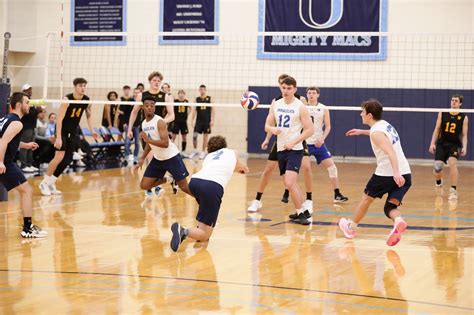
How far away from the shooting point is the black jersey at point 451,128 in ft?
47.9

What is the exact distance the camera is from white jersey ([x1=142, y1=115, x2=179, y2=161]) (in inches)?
455

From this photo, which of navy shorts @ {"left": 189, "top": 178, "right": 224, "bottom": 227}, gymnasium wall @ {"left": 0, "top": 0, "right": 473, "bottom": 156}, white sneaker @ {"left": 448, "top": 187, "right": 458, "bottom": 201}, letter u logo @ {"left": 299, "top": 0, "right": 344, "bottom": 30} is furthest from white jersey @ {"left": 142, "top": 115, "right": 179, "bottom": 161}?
letter u logo @ {"left": 299, "top": 0, "right": 344, "bottom": 30}

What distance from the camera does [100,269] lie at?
789cm

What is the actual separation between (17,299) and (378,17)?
18657 mm

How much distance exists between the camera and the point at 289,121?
11.0m

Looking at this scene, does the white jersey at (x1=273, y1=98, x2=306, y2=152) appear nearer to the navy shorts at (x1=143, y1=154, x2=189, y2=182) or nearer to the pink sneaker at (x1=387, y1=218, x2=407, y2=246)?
the navy shorts at (x1=143, y1=154, x2=189, y2=182)

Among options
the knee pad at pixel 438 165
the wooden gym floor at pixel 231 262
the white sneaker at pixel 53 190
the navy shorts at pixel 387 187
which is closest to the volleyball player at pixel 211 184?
the wooden gym floor at pixel 231 262

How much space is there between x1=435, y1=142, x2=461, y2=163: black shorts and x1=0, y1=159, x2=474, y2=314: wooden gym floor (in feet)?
4.82

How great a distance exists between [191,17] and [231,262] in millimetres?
17792

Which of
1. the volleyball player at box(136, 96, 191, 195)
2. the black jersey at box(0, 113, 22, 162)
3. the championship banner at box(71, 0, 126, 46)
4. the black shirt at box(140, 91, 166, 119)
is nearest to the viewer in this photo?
the black jersey at box(0, 113, 22, 162)

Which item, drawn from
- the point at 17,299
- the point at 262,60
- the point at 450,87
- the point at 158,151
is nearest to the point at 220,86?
the point at 262,60

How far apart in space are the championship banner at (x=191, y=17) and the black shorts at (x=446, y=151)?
11.6 m

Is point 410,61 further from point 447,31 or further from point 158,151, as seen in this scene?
point 158,151

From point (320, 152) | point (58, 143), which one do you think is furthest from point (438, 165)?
point (58, 143)
